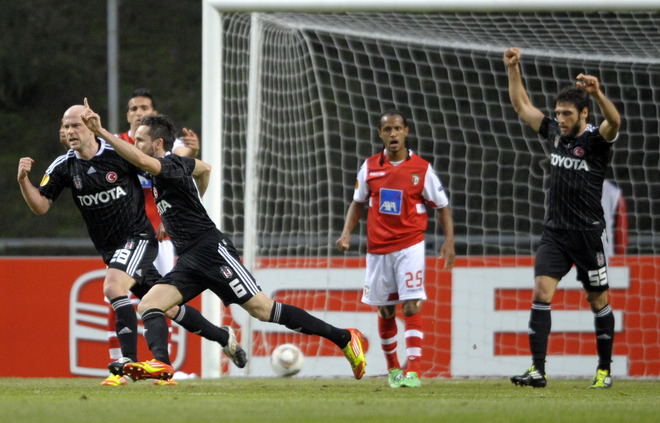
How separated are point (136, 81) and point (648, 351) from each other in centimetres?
904

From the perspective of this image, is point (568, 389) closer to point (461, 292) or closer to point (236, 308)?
point (461, 292)

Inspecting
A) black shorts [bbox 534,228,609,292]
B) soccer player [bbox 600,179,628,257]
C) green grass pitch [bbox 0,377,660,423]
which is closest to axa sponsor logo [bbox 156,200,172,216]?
green grass pitch [bbox 0,377,660,423]

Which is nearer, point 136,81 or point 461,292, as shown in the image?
point 461,292

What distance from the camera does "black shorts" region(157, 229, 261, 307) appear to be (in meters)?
6.10

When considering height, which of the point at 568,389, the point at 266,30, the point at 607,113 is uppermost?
the point at 266,30

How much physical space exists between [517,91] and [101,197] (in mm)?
2803

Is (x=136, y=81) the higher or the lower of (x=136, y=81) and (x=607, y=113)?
the higher

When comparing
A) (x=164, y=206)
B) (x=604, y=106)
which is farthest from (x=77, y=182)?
(x=604, y=106)

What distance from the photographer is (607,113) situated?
650 centimetres

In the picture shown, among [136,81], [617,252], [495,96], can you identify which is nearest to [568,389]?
[617,252]

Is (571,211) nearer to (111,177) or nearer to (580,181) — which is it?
(580,181)

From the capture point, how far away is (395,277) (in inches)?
284

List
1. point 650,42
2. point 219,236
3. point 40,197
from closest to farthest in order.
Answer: point 219,236 < point 40,197 < point 650,42

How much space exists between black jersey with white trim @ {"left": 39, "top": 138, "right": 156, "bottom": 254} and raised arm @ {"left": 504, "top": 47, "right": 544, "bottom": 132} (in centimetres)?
255
